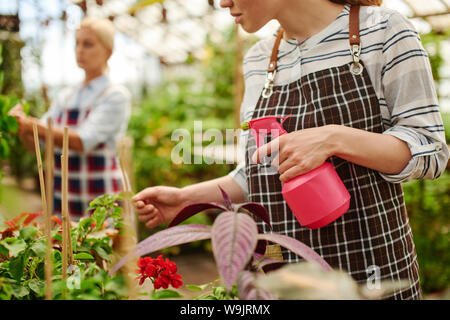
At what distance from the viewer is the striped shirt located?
756 mm

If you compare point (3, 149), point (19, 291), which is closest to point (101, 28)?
point (3, 149)

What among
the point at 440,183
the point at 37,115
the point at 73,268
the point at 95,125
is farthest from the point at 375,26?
the point at 37,115

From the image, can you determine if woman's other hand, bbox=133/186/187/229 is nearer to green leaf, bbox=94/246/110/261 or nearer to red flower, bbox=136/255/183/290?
green leaf, bbox=94/246/110/261

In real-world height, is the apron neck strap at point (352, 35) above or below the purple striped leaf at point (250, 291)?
above

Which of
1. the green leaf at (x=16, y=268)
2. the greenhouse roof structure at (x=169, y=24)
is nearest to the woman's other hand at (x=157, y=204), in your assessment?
the green leaf at (x=16, y=268)

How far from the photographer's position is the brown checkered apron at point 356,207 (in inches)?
32.5

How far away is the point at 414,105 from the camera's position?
765mm

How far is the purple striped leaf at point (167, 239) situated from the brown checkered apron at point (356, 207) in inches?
18.4

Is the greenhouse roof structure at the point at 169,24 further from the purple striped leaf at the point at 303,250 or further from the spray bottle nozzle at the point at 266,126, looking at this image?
the purple striped leaf at the point at 303,250

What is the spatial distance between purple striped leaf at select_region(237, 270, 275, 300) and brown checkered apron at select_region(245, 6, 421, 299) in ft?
1.63

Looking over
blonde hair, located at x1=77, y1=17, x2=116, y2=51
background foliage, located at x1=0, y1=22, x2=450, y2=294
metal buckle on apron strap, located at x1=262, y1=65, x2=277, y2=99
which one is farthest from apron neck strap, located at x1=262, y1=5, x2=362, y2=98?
background foliage, located at x1=0, y1=22, x2=450, y2=294

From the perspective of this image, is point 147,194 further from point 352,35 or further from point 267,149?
point 352,35

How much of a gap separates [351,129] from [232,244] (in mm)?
413
